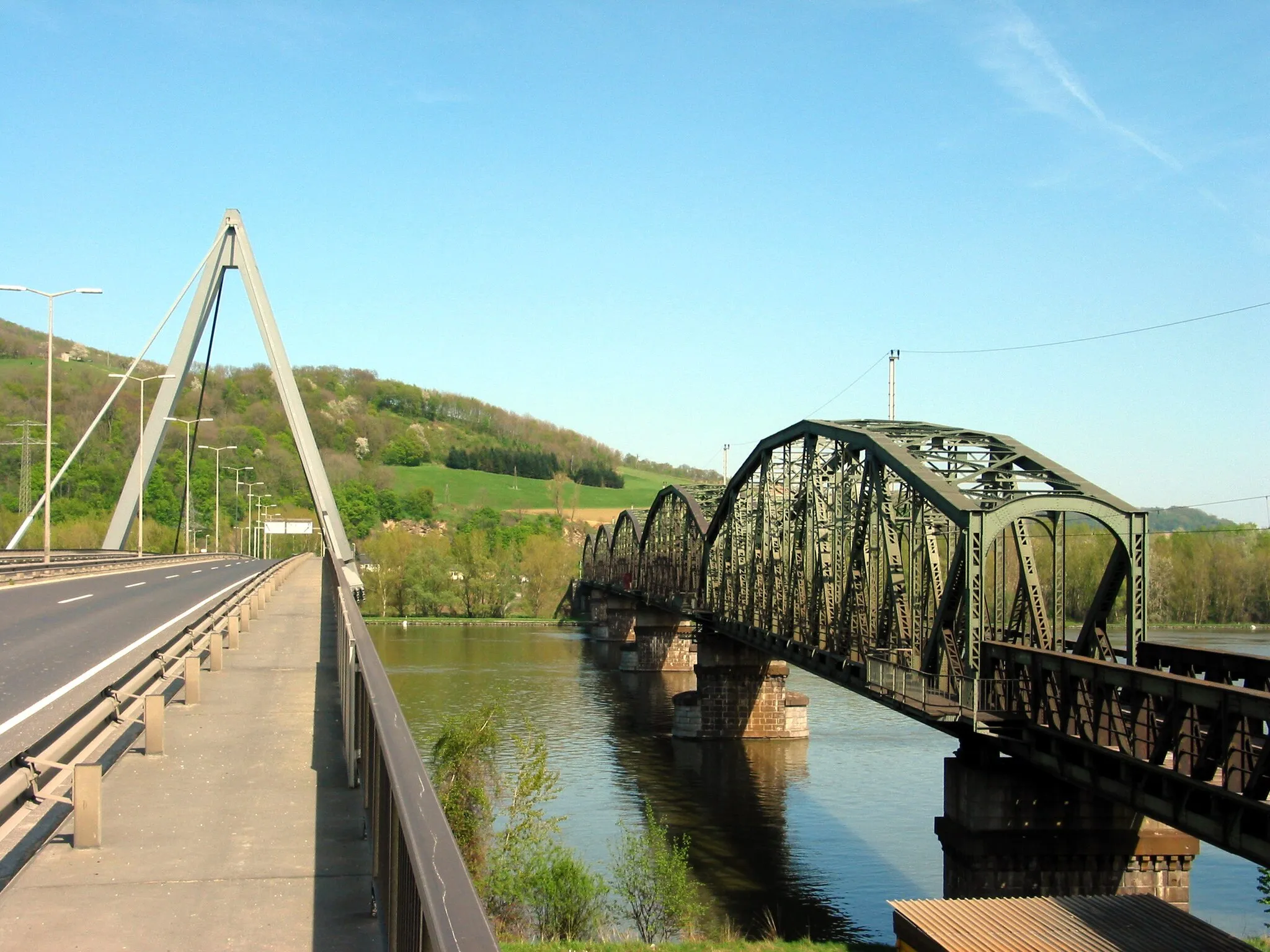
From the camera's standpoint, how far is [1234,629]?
344 feet

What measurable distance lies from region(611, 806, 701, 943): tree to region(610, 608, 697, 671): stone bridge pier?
5022 centimetres

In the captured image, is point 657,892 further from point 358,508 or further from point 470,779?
point 358,508

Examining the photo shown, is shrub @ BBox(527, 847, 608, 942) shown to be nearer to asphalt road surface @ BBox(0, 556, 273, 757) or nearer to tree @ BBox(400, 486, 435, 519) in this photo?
asphalt road surface @ BBox(0, 556, 273, 757)

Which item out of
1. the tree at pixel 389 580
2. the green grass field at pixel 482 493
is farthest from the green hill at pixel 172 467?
the tree at pixel 389 580

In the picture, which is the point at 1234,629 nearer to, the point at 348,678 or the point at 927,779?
the point at 927,779

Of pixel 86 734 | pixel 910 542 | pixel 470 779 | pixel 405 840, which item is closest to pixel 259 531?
pixel 470 779

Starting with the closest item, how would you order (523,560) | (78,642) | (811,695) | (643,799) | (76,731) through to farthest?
(76,731) → (78,642) → (643,799) → (811,695) → (523,560)

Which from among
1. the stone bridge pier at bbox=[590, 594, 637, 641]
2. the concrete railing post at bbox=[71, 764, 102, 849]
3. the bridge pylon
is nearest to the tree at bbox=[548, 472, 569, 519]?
the stone bridge pier at bbox=[590, 594, 637, 641]

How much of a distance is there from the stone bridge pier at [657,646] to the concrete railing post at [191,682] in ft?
211

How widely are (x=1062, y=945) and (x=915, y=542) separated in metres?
15.7

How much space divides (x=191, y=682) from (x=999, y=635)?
62.0 ft

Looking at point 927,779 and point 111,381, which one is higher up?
point 111,381

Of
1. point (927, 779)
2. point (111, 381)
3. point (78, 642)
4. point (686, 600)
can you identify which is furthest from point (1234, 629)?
point (111, 381)

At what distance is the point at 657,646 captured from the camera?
258ft
